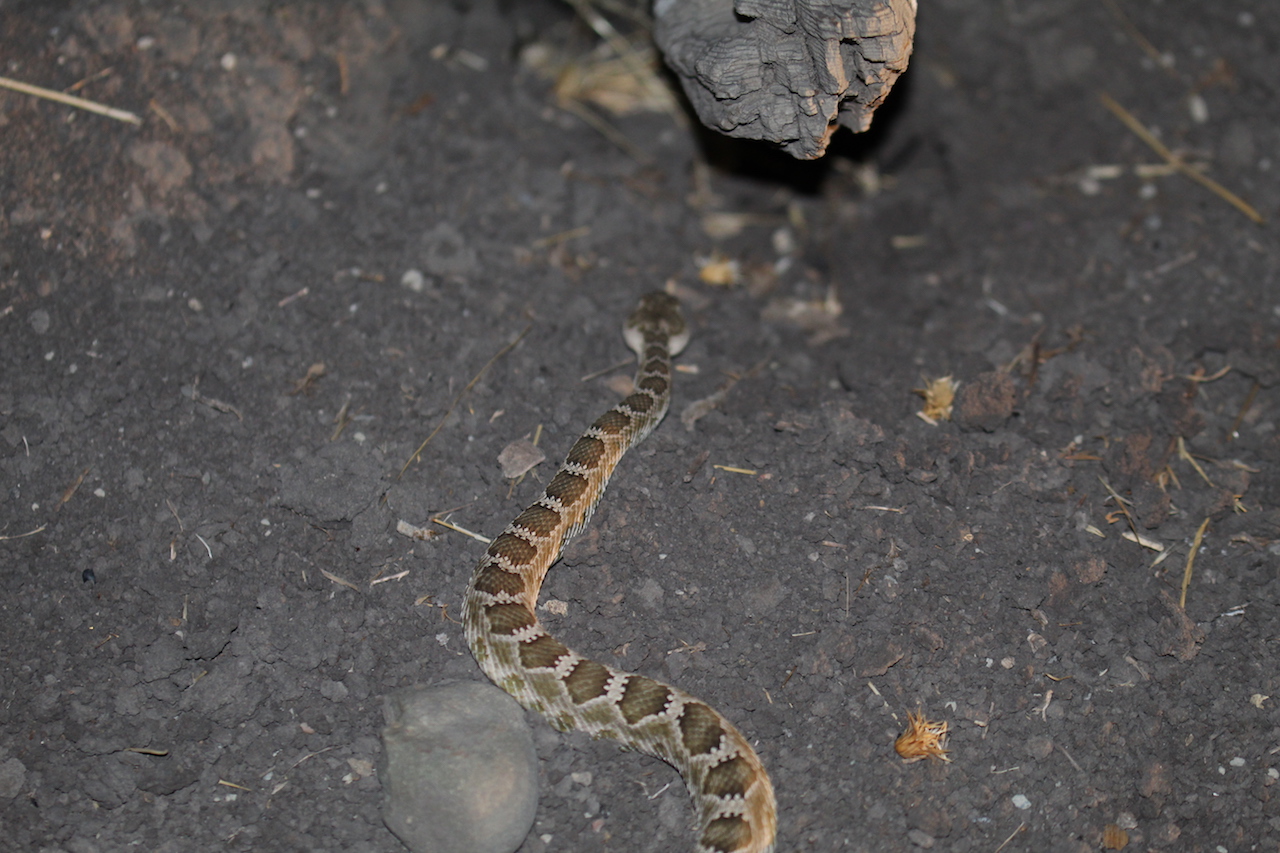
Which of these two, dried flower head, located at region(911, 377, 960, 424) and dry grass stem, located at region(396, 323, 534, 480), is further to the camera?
dried flower head, located at region(911, 377, 960, 424)

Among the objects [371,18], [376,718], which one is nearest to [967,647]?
[376,718]

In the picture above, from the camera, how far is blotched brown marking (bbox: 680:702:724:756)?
444cm

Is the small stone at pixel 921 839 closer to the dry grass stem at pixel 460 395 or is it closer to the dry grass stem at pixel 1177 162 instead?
the dry grass stem at pixel 460 395

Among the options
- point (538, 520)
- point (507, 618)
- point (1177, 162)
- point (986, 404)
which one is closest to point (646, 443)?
point (538, 520)

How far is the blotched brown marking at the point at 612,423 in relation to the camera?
557 cm

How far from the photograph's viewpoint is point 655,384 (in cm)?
585

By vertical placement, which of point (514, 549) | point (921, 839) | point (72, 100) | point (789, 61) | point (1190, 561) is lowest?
point (921, 839)

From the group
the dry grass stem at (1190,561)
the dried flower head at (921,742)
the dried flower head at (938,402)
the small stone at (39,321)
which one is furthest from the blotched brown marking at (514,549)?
the dry grass stem at (1190,561)

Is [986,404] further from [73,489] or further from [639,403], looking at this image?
[73,489]

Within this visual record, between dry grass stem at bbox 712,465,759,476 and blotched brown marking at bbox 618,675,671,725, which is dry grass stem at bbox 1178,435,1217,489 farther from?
blotched brown marking at bbox 618,675,671,725

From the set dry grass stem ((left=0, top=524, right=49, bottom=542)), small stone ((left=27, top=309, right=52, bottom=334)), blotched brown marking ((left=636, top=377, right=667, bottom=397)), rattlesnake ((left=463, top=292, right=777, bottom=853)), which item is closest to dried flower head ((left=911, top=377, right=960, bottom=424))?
blotched brown marking ((left=636, top=377, right=667, bottom=397))

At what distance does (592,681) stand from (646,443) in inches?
63.2

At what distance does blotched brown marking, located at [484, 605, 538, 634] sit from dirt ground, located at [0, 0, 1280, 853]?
302 mm

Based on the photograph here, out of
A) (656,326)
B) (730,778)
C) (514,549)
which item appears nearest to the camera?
(730,778)
